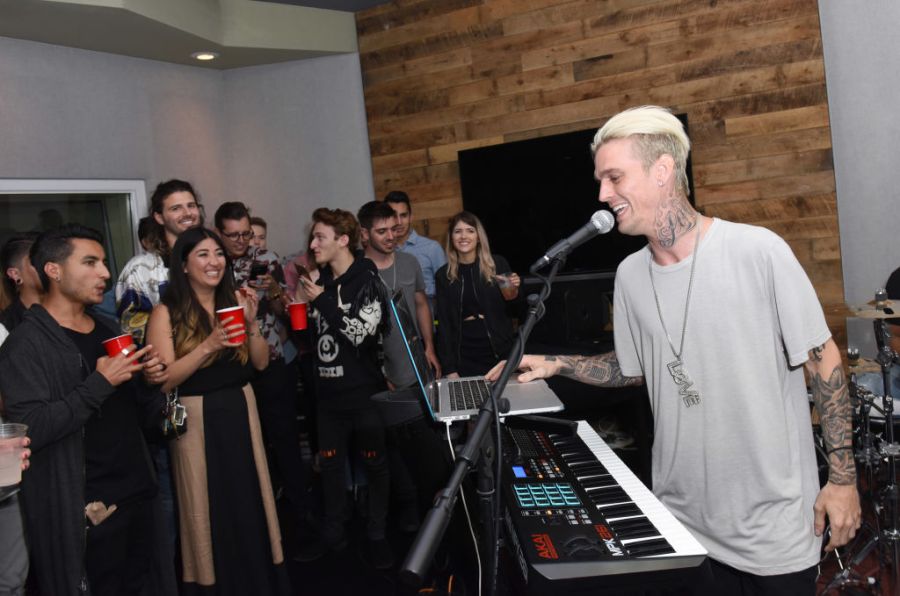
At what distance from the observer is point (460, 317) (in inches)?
166

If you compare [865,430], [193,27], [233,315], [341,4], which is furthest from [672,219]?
[341,4]

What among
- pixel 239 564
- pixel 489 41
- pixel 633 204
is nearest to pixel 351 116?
pixel 489 41

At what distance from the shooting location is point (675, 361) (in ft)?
5.62

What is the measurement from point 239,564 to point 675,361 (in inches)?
78.6

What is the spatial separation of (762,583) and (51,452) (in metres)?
2.13

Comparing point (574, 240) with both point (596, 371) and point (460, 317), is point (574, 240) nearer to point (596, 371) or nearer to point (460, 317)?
point (596, 371)

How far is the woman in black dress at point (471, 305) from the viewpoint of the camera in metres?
4.18

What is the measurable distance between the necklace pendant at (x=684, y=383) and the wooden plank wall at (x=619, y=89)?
3.38m

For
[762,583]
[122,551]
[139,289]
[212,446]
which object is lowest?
A: [122,551]

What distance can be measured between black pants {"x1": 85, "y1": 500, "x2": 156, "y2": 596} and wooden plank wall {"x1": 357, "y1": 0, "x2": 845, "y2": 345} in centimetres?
356

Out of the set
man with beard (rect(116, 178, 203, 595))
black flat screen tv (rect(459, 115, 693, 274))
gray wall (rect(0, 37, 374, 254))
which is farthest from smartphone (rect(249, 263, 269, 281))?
black flat screen tv (rect(459, 115, 693, 274))

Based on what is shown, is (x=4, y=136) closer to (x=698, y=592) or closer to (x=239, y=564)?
(x=239, y=564)

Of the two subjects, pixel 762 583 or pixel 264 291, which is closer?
pixel 762 583

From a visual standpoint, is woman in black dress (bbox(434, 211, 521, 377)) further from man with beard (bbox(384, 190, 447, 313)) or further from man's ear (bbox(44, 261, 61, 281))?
man's ear (bbox(44, 261, 61, 281))
